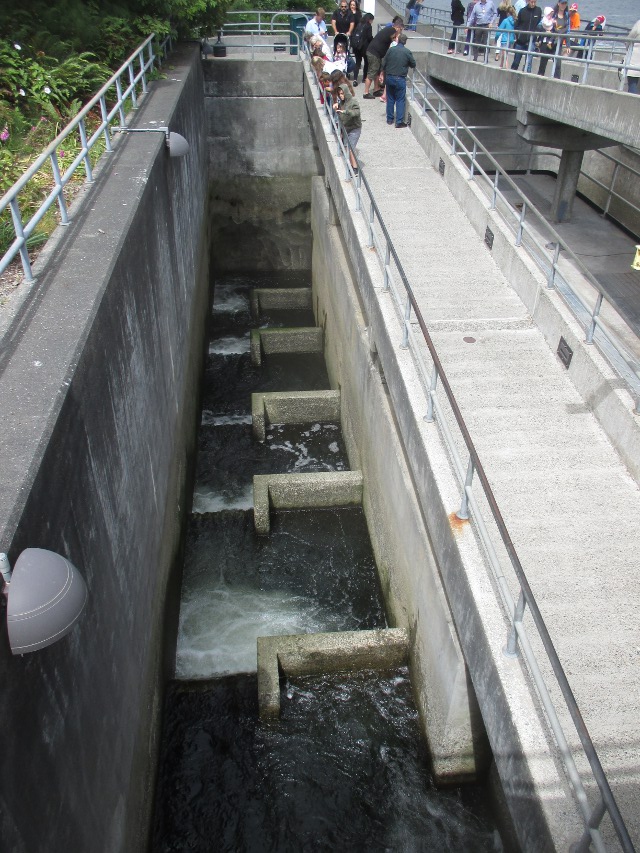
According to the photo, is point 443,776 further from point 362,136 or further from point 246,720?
point 362,136

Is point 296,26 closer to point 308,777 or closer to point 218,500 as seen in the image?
point 218,500

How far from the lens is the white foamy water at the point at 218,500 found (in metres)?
11.1

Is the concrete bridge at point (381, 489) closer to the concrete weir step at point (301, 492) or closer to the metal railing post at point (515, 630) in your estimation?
the metal railing post at point (515, 630)

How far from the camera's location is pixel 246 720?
24.8 ft

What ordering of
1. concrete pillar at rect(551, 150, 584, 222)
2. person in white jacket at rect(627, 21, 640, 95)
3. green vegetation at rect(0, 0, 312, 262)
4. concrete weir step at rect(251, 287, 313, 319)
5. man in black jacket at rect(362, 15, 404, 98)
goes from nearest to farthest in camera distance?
green vegetation at rect(0, 0, 312, 262)
person in white jacket at rect(627, 21, 640, 95)
man in black jacket at rect(362, 15, 404, 98)
concrete pillar at rect(551, 150, 584, 222)
concrete weir step at rect(251, 287, 313, 319)

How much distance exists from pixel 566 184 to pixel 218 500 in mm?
11026

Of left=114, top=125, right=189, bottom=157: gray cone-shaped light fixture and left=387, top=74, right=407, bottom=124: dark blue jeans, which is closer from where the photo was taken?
left=114, top=125, right=189, bottom=157: gray cone-shaped light fixture

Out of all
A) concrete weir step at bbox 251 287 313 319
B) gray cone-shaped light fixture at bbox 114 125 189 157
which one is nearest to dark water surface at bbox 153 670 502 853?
gray cone-shaped light fixture at bbox 114 125 189 157

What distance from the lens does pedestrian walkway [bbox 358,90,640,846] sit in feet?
15.3

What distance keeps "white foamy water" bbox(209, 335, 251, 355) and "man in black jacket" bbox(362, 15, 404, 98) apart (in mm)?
6932

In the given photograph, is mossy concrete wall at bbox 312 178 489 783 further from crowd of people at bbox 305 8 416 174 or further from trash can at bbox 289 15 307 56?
trash can at bbox 289 15 307 56

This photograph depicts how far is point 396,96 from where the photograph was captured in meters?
14.8

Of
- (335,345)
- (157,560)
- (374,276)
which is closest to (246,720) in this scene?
(157,560)

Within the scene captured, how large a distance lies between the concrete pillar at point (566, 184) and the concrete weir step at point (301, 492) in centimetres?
964
